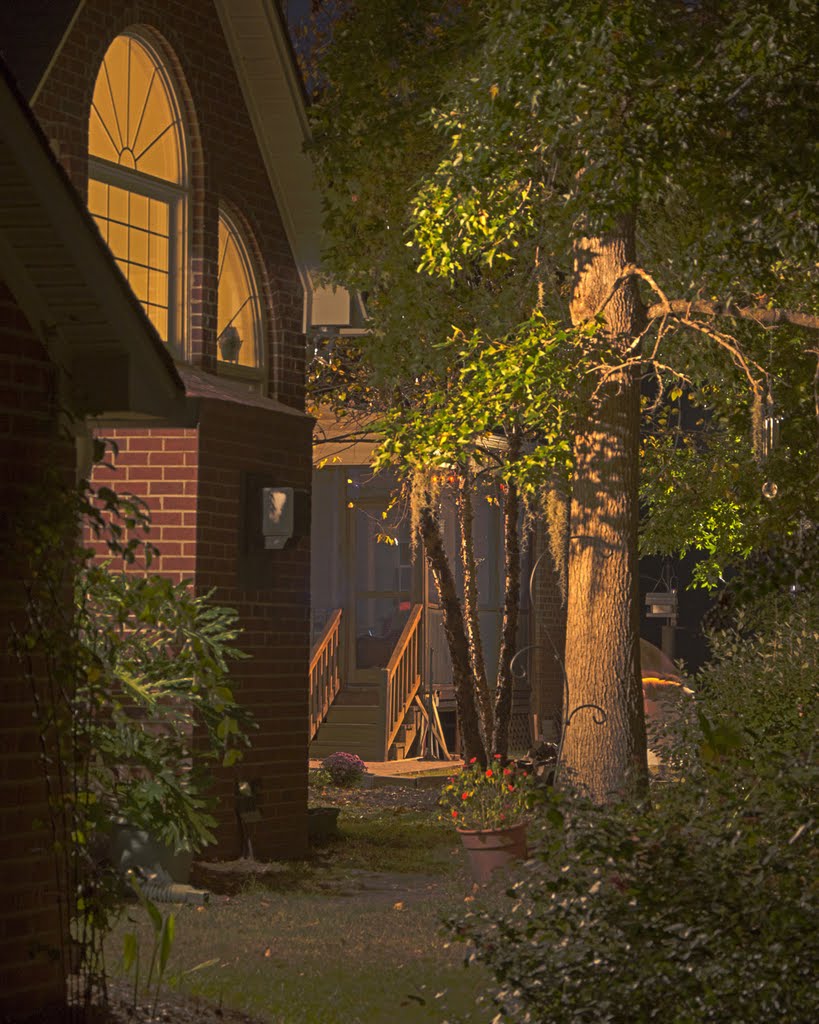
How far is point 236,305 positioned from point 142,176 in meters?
1.76

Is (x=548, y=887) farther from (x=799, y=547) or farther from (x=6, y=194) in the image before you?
(x=799, y=547)

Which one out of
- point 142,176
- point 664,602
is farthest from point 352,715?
point 142,176

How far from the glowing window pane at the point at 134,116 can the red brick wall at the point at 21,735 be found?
692 cm

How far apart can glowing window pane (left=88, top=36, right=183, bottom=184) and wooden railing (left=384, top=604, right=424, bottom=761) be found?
12.1 m

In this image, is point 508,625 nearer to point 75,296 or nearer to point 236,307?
point 236,307

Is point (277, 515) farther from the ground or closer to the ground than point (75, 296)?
closer to the ground

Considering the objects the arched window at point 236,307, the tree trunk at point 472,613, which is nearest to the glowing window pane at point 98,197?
the arched window at point 236,307

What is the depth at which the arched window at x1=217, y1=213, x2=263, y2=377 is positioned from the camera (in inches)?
632

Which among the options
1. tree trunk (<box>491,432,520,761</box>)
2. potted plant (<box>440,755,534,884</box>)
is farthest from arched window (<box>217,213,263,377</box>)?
tree trunk (<box>491,432,520,761</box>)

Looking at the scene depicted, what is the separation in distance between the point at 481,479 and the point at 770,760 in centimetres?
1852

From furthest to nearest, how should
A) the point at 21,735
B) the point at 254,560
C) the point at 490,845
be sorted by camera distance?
the point at 254,560 → the point at 490,845 → the point at 21,735

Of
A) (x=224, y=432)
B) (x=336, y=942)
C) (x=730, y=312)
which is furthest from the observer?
(x=730, y=312)

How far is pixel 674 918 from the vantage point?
6906 mm

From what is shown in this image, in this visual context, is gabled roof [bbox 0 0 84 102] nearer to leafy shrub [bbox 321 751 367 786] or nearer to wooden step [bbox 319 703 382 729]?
leafy shrub [bbox 321 751 367 786]
